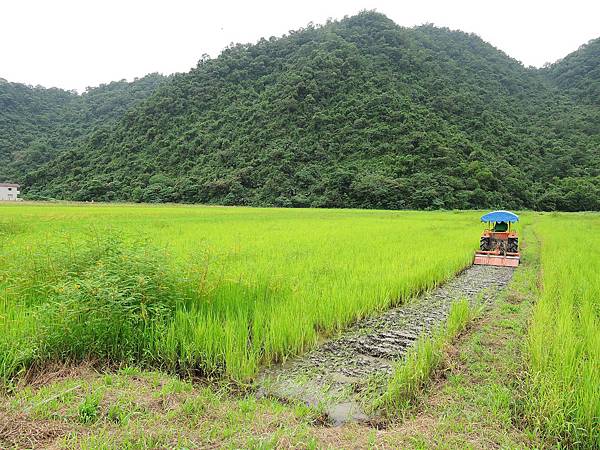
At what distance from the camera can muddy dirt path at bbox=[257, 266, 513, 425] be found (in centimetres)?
319

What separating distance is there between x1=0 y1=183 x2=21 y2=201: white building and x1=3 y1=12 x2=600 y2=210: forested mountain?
6.12 feet

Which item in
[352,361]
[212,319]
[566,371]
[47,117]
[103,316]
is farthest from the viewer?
[47,117]

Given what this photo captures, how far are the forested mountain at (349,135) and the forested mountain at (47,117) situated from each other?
2.96 metres

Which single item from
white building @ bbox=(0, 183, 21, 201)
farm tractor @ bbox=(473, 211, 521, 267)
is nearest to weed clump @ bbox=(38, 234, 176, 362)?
farm tractor @ bbox=(473, 211, 521, 267)

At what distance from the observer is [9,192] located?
155ft

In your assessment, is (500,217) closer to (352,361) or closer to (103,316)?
(352,361)

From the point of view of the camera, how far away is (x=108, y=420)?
261 centimetres

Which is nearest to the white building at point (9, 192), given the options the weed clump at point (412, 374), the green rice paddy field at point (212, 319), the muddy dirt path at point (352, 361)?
the green rice paddy field at point (212, 319)

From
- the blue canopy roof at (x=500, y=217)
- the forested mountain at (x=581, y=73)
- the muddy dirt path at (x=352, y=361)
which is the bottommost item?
the muddy dirt path at (x=352, y=361)

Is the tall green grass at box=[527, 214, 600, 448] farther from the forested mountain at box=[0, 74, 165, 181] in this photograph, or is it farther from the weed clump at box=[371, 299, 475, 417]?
the forested mountain at box=[0, 74, 165, 181]

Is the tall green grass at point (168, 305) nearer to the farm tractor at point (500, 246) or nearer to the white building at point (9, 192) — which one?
the farm tractor at point (500, 246)

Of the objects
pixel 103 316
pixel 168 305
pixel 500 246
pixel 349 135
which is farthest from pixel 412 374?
pixel 349 135

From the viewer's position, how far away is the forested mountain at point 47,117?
58.1m

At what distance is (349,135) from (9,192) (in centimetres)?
4417
